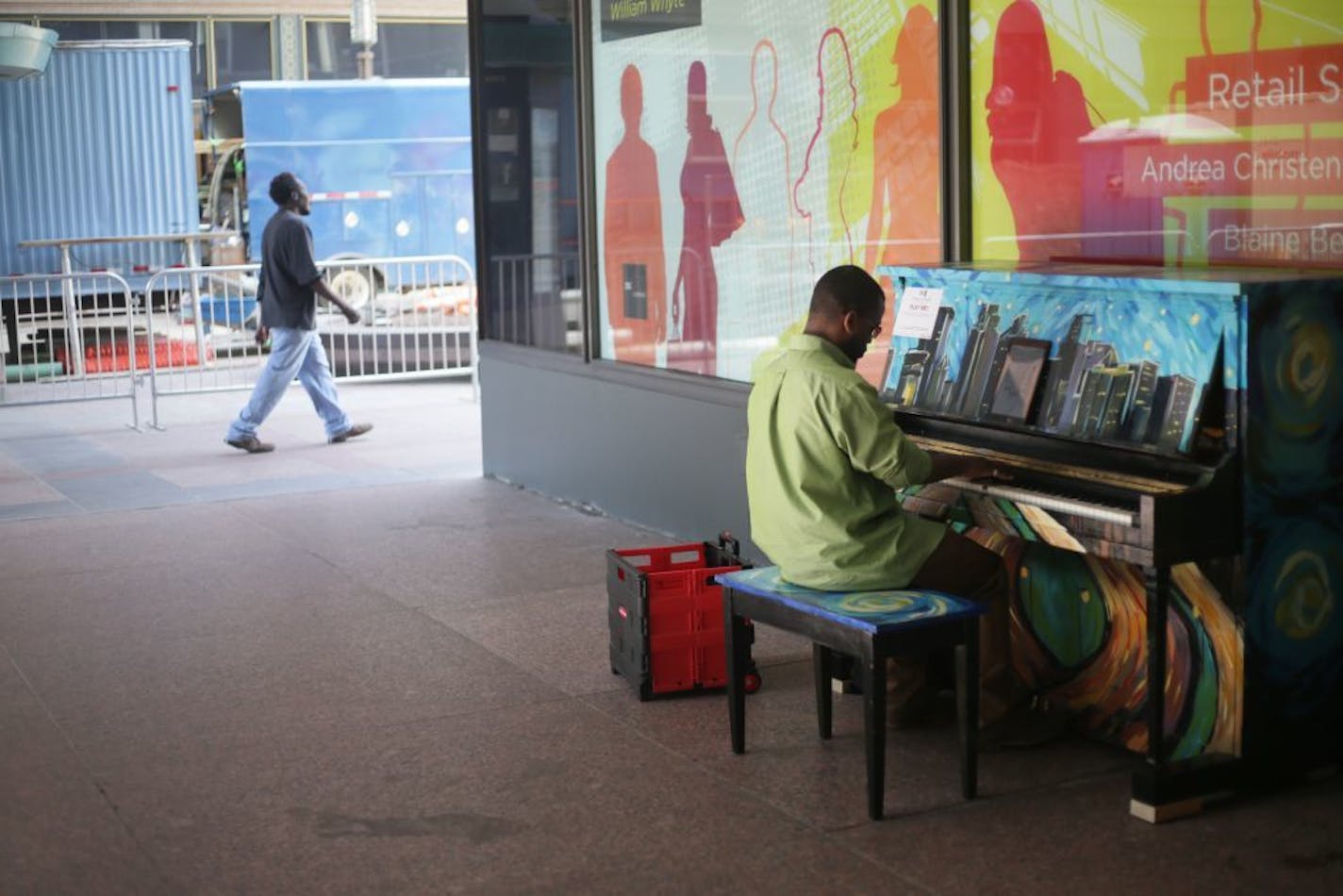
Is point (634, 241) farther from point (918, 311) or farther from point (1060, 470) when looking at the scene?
point (1060, 470)

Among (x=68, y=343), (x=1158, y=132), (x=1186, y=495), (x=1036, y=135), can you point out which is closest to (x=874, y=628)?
(x=1186, y=495)

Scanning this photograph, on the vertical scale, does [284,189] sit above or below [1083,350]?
above

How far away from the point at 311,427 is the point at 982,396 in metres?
8.69

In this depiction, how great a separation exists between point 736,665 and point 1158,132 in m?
2.15

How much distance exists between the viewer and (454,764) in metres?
5.46

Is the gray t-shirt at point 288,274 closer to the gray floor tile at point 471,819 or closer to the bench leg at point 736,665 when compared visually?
the gray floor tile at point 471,819

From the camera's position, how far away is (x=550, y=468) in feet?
33.0

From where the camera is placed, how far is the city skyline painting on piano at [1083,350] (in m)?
4.79

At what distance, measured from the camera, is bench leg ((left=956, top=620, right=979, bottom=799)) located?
4930mm

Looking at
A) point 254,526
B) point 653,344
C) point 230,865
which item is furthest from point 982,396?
point 254,526

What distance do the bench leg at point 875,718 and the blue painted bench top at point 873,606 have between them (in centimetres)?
10

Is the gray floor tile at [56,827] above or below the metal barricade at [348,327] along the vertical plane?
below

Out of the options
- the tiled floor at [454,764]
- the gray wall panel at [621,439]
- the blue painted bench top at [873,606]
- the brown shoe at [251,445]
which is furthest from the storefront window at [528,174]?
the blue painted bench top at [873,606]

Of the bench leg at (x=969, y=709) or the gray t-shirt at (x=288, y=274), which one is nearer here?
the bench leg at (x=969, y=709)
